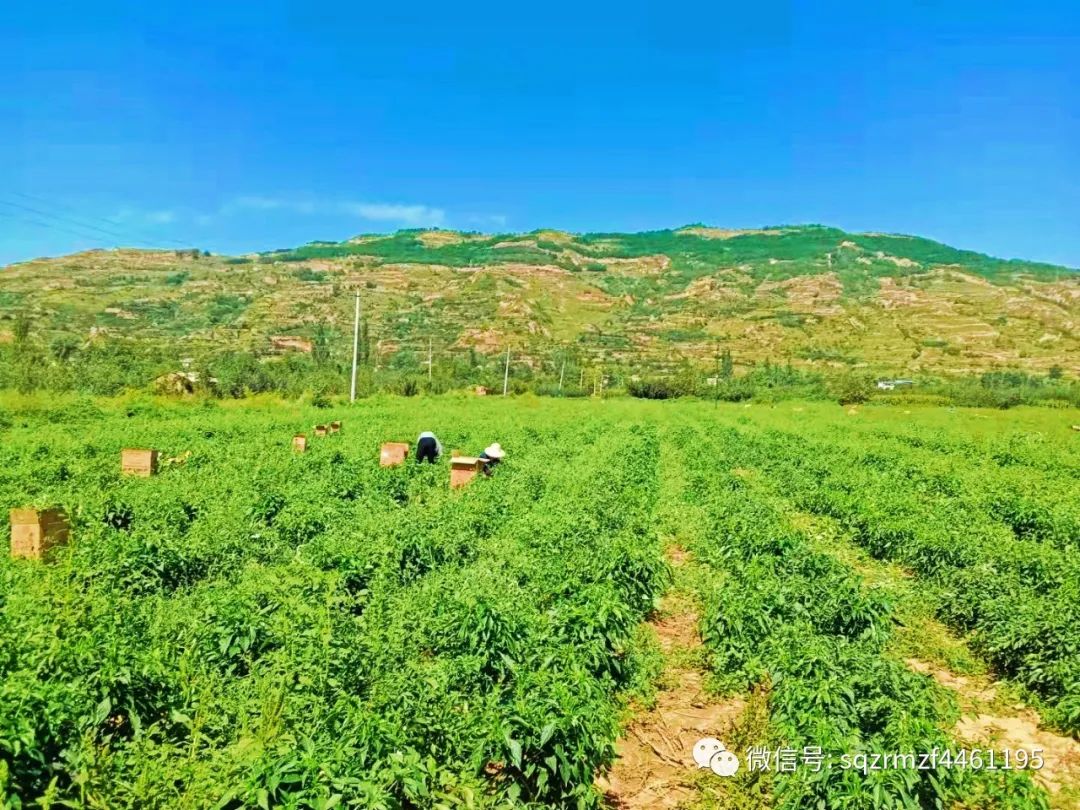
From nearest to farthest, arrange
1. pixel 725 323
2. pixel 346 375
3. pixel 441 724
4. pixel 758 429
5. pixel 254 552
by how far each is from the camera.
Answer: pixel 441 724, pixel 254 552, pixel 758 429, pixel 346 375, pixel 725 323

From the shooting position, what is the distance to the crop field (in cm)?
423

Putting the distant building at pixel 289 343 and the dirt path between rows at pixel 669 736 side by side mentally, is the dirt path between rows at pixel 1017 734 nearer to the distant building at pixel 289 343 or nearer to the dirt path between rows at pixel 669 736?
the dirt path between rows at pixel 669 736

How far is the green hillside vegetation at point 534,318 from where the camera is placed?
308ft

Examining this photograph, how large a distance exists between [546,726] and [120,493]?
455 inches

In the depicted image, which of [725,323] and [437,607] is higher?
[725,323]

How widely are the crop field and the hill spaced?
76.6 meters

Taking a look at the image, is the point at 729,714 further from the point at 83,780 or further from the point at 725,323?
the point at 725,323

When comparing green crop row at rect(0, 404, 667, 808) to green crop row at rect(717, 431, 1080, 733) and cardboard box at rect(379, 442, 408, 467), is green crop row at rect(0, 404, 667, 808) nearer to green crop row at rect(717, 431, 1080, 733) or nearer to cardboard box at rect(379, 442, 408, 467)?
green crop row at rect(717, 431, 1080, 733)

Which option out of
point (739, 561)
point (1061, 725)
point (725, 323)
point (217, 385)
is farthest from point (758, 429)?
point (725, 323)

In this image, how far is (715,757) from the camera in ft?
19.2

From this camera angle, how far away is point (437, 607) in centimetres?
704

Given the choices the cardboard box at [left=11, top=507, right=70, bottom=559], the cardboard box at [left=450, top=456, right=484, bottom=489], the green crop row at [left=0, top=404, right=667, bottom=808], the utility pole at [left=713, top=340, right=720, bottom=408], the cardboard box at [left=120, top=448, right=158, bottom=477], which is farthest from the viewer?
the utility pole at [left=713, top=340, right=720, bottom=408]

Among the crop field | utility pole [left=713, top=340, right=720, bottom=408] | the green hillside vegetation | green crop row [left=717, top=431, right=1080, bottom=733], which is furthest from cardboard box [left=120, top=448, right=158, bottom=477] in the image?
utility pole [left=713, top=340, right=720, bottom=408]

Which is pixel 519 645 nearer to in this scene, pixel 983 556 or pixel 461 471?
pixel 983 556
